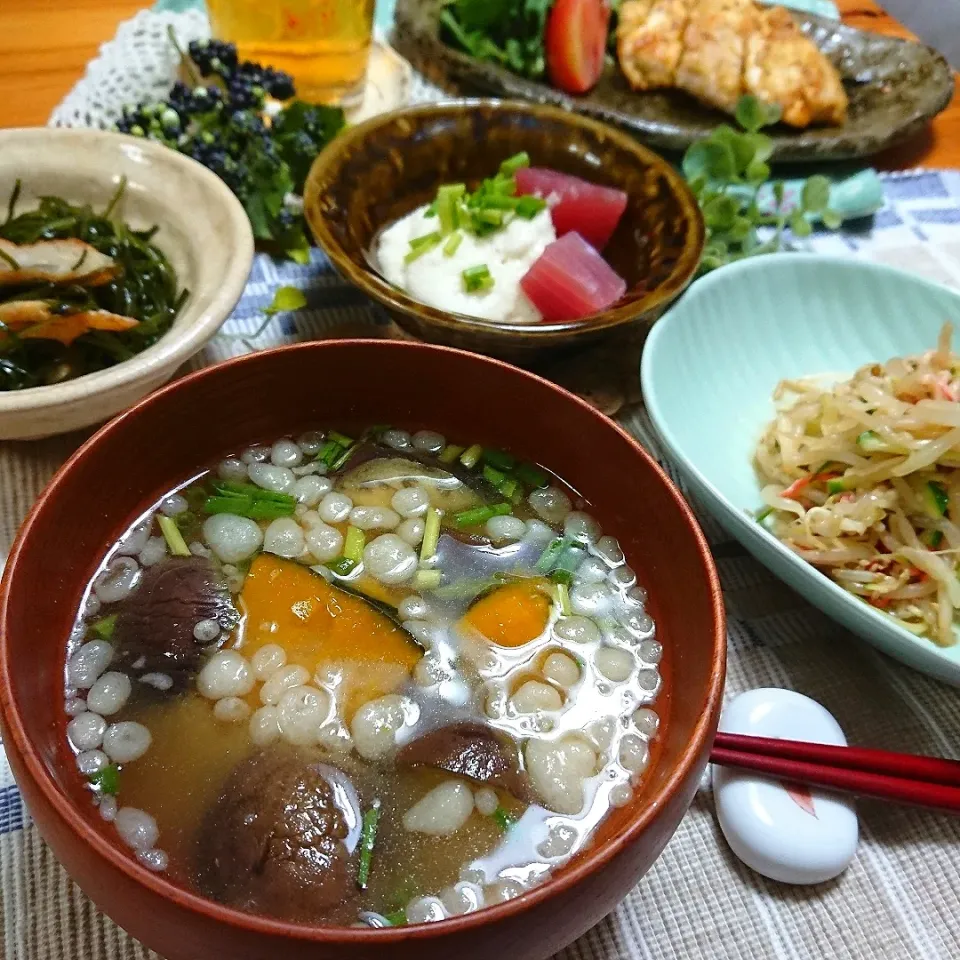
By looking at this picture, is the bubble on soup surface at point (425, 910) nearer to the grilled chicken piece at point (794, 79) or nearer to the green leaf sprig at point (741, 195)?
the green leaf sprig at point (741, 195)

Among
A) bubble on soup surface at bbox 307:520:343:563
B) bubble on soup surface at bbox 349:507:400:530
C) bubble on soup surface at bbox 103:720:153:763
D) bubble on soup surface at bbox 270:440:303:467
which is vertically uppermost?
bubble on soup surface at bbox 270:440:303:467

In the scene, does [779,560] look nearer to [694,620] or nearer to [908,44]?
[694,620]

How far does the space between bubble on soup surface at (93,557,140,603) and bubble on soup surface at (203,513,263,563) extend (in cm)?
9

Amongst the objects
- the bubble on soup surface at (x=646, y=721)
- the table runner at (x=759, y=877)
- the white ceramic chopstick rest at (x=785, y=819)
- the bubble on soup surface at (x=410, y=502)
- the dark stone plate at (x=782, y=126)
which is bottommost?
the table runner at (x=759, y=877)

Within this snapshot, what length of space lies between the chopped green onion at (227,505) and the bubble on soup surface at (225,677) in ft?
0.64

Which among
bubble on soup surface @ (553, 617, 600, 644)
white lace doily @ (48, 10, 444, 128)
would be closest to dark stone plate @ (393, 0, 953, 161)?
white lace doily @ (48, 10, 444, 128)

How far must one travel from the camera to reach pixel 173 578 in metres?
0.94

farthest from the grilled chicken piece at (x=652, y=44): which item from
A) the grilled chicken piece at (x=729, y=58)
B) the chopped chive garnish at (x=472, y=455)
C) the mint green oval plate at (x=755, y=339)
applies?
the chopped chive garnish at (x=472, y=455)

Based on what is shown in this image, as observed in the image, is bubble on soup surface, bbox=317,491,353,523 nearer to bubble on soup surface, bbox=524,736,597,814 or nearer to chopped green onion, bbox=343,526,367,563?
chopped green onion, bbox=343,526,367,563

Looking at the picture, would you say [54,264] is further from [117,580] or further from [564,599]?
[564,599]

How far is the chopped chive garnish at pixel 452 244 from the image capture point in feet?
4.86

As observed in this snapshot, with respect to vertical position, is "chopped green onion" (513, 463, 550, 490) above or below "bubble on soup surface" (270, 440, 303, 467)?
above

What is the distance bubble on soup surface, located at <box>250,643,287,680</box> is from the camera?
2.90ft

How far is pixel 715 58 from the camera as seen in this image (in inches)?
80.2
